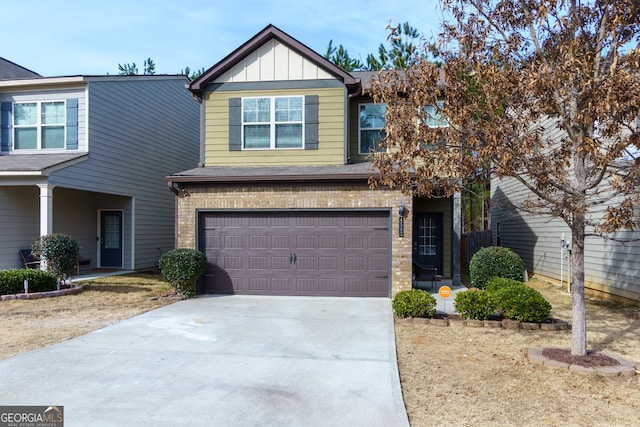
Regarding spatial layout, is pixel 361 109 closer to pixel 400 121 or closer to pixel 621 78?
pixel 400 121

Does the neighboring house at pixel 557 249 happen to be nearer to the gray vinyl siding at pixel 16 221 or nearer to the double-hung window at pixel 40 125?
the double-hung window at pixel 40 125

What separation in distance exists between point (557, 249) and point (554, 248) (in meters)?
0.24

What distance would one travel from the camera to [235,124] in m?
12.8

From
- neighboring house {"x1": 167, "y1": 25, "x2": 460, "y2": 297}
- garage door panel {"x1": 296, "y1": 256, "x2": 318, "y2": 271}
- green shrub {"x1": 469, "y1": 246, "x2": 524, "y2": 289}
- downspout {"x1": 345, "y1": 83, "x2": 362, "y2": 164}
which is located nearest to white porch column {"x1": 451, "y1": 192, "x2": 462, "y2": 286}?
neighboring house {"x1": 167, "y1": 25, "x2": 460, "y2": 297}

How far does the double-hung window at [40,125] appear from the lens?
14328 mm

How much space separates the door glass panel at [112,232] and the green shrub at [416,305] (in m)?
12.1

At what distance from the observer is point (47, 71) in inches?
1277

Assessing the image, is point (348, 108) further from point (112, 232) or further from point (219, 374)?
point (112, 232)

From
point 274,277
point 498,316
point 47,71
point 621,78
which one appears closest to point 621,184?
point 621,78

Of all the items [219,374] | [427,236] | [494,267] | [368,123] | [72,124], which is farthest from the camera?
[427,236]

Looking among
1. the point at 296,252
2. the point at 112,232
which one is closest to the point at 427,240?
the point at 296,252

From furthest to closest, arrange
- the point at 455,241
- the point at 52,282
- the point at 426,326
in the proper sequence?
1. the point at 455,241
2. the point at 52,282
3. the point at 426,326

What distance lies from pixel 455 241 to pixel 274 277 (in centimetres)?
557

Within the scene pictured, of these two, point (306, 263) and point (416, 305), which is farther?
point (306, 263)
